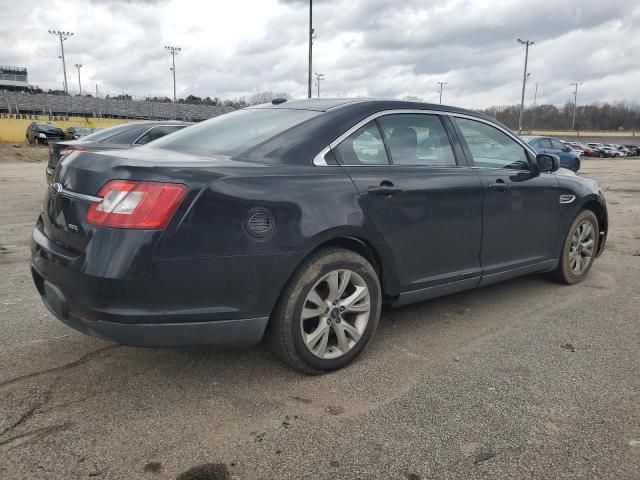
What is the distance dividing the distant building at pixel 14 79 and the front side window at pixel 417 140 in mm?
115273

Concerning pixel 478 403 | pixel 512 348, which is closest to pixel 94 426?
pixel 478 403

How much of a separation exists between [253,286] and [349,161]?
39.2 inches

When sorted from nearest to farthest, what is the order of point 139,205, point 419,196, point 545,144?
1. point 139,205
2. point 419,196
3. point 545,144

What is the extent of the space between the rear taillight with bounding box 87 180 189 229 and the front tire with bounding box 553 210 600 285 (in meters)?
3.68

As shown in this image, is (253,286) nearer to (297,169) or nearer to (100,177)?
(297,169)

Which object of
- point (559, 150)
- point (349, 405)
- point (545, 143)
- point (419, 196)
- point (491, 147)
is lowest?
point (349, 405)

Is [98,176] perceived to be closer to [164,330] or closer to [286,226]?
[164,330]

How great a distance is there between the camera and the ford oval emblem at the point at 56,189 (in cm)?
293

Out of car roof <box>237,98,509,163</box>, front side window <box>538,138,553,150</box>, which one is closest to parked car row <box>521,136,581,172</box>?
front side window <box>538,138,553,150</box>

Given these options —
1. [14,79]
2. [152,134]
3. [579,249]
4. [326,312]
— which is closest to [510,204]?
[579,249]

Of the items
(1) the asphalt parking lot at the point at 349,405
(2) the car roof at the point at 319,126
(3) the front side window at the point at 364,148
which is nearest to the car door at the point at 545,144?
(1) the asphalt parking lot at the point at 349,405

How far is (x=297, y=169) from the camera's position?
9.88 feet

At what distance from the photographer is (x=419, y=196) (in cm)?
350

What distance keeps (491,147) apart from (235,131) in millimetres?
2019
